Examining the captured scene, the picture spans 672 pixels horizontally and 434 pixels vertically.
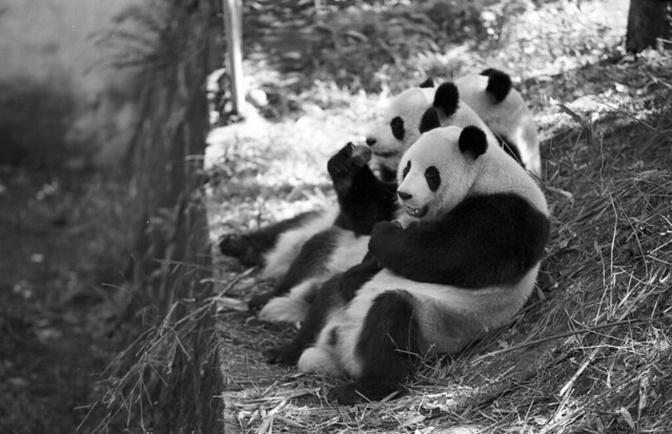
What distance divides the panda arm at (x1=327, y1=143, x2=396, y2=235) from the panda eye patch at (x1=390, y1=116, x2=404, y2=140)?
0.26m

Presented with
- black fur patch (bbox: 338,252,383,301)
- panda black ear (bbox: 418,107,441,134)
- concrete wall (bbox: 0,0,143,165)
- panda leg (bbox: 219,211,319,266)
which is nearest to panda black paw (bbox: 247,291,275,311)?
panda leg (bbox: 219,211,319,266)

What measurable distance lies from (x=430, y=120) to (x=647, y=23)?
2.63 m

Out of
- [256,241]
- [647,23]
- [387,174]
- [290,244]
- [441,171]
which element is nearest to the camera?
[441,171]

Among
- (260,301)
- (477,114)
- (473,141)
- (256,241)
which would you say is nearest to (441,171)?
(473,141)

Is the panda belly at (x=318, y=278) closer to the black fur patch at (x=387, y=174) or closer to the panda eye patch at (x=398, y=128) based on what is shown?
the black fur patch at (x=387, y=174)

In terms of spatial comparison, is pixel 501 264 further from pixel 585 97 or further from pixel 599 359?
pixel 585 97

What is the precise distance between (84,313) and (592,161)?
5.26 metres

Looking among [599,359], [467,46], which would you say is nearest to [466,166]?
[599,359]

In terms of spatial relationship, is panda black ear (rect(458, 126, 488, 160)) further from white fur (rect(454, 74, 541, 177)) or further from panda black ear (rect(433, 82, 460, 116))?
white fur (rect(454, 74, 541, 177))

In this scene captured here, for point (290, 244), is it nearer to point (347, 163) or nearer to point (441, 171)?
point (347, 163)

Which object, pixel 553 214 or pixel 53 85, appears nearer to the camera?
pixel 553 214

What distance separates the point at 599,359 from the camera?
4.22 meters

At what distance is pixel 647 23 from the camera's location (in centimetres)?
691

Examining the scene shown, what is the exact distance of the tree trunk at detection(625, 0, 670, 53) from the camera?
6828 millimetres
